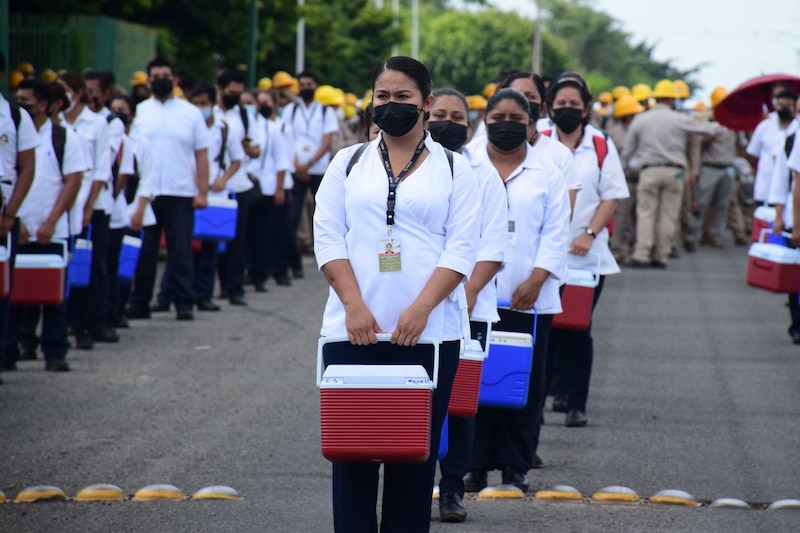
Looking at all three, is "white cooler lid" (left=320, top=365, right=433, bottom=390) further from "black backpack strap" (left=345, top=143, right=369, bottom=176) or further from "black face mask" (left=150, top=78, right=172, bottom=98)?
"black face mask" (left=150, top=78, right=172, bottom=98)

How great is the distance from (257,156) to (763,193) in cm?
530

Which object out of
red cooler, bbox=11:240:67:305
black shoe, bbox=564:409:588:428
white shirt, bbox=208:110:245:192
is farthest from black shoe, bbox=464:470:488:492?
white shirt, bbox=208:110:245:192

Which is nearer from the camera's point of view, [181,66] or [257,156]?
[257,156]

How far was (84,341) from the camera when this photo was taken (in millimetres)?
12797

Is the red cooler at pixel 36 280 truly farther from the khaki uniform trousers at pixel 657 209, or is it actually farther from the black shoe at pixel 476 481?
the khaki uniform trousers at pixel 657 209

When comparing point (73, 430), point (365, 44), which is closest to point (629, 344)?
point (73, 430)

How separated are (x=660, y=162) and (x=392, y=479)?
52.0ft

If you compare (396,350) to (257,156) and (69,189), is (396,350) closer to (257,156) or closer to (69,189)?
(69,189)

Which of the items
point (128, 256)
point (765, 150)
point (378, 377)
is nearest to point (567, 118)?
point (378, 377)

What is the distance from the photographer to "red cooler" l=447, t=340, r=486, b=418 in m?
6.91

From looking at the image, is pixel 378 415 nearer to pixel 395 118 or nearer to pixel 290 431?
pixel 395 118

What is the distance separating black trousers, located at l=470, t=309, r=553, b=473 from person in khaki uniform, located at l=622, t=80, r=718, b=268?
13.1 meters

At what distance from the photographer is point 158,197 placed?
579 inches

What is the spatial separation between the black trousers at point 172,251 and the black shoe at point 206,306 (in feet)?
2.69
